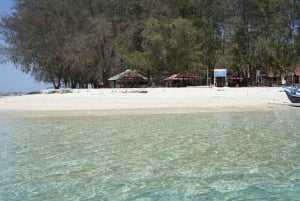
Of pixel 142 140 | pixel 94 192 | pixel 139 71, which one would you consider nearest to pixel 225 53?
pixel 139 71

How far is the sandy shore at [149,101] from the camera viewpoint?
2791 centimetres

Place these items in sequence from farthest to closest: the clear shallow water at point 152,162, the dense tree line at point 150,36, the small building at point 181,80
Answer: the small building at point 181,80 → the dense tree line at point 150,36 → the clear shallow water at point 152,162

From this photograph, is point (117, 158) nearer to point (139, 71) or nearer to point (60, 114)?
point (60, 114)

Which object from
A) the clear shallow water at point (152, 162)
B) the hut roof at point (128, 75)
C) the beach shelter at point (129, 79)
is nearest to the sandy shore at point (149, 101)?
the clear shallow water at point (152, 162)

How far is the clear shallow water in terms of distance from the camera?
7.86 m

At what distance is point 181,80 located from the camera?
164 ft

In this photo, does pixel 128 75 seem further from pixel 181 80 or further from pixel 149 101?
pixel 149 101

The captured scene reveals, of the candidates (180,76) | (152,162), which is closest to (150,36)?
(180,76)

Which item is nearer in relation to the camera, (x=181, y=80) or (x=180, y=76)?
(x=180, y=76)

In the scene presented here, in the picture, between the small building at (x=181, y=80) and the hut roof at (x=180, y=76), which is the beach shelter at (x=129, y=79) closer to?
the small building at (x=181, y=80)

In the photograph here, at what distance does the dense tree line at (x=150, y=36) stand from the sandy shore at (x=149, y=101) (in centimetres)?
1131

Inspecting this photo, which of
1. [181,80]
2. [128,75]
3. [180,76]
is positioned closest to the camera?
[180,76]

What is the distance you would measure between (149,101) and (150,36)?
1609 cm

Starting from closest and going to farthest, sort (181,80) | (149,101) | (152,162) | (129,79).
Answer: (152,162)
(149,101)
(129,79)
(181,80)
